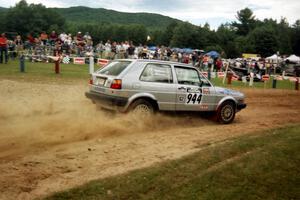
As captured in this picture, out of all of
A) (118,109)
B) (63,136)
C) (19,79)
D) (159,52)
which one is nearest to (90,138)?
(63,136)

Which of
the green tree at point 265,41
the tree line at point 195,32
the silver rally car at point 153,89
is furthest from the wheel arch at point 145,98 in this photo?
the green tree at point 265,41

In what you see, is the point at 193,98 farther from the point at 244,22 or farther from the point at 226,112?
the point at 244,22

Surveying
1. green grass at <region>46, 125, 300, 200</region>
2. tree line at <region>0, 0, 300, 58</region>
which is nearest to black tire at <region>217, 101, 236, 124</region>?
green grass at <region>46, 125, 300, 200</region>

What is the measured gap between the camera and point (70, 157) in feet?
21.6

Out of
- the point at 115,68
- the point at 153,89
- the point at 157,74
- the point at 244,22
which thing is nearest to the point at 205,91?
the point at 157,74

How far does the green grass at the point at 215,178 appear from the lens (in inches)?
204

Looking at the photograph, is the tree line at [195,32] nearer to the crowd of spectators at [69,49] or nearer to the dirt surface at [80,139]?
the crowd of spectators at [69,49]

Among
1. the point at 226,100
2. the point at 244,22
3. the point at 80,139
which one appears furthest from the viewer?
the point at 244,22

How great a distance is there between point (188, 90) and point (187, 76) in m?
0.38

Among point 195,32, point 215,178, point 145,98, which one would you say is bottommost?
point 215,178

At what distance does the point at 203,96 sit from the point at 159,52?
22173mm

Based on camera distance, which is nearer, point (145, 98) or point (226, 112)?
point (145, 98)

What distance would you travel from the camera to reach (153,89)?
9.30 metres

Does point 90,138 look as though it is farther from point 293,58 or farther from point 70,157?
point 293,58
